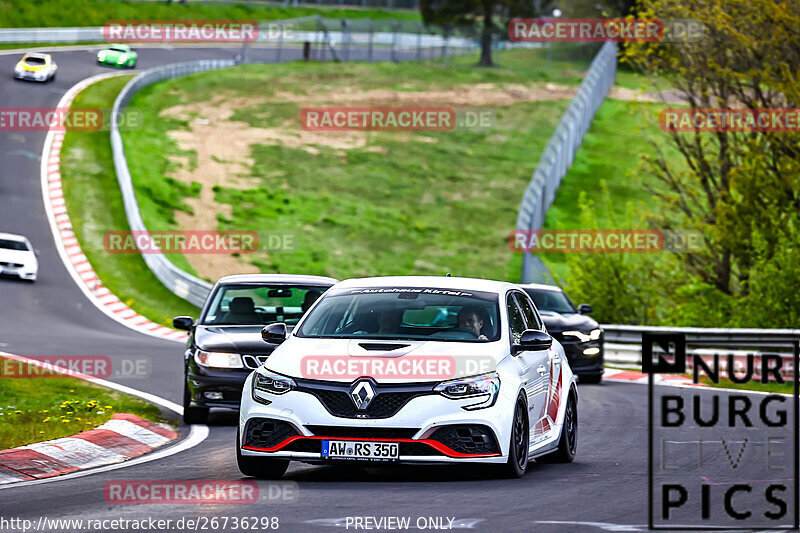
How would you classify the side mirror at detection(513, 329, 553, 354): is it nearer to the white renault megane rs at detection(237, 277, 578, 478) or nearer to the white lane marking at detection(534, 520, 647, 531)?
the white renault megane rs at detection(237, 277, 578, 478)

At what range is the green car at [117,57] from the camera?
222ft

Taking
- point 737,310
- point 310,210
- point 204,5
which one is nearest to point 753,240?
point 737,310

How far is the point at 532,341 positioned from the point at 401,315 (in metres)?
1.04

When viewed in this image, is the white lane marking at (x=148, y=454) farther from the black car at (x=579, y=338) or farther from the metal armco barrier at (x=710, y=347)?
the metal armco barrier at (x=710, y=347)

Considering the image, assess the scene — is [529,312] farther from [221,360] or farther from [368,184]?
[368,184]

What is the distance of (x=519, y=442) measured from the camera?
10328mm

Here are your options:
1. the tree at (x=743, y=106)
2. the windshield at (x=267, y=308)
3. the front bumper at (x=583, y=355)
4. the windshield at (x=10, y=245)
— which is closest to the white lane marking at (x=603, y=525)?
the windshield at (x=267, y=308)

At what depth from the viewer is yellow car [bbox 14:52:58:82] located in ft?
193

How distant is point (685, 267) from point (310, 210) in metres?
18.7

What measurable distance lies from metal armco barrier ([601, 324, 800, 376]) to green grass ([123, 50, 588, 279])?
51.0ft

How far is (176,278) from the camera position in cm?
3666

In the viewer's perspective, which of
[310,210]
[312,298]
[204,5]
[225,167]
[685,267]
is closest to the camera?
[312,298]

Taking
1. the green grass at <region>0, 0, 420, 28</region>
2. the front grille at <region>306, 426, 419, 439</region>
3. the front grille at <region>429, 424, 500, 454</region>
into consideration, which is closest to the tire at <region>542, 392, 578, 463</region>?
the front grille at <region>429, 424, 500, 454</region>

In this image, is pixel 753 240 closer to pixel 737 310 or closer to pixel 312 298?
pixel 737 310
